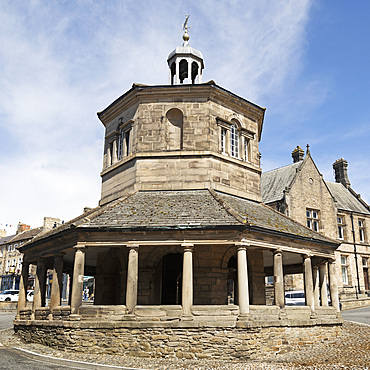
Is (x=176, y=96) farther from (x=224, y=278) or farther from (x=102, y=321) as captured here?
(x=102, y=321)

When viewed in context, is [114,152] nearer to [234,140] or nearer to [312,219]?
[234,140]

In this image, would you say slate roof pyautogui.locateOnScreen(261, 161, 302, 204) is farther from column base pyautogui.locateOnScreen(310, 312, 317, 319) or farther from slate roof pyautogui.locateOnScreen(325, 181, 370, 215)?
column base pyautogui.locateOnScreen(310, 312, 317, 319)

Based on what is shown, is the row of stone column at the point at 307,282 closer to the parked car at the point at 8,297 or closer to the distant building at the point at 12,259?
the parked car at the point at 8,297

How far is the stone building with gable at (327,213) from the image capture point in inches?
1258

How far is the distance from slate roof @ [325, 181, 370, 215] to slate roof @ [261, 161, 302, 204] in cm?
578

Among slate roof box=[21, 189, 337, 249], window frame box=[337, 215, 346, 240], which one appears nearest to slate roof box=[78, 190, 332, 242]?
slate roof box=[21, 189, 337, 249]

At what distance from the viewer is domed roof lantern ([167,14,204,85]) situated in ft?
65.2

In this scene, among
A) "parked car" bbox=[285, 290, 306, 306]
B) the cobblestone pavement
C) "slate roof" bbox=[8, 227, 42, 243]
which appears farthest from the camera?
"slate roof" bbox=[8, 227, 42, 243]

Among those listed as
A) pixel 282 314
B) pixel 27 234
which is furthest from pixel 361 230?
pixel 27 234

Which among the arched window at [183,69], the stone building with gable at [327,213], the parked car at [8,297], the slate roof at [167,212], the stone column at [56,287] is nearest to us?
the slate roof at [167,212]

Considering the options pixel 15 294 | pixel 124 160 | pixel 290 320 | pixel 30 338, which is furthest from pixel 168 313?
pixel 15 294

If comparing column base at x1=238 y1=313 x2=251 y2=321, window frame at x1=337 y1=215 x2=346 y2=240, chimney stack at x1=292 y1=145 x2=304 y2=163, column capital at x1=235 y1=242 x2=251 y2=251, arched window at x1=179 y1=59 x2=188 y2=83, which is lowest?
column base at x1=238 y1=313 x2=251 y2=321

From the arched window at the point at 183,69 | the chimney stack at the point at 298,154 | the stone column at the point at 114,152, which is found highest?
the chimney stack at the point at 298,154

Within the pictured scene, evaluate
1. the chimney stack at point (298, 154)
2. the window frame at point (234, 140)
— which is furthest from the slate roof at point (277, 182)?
the window frame at point (234, 140)
